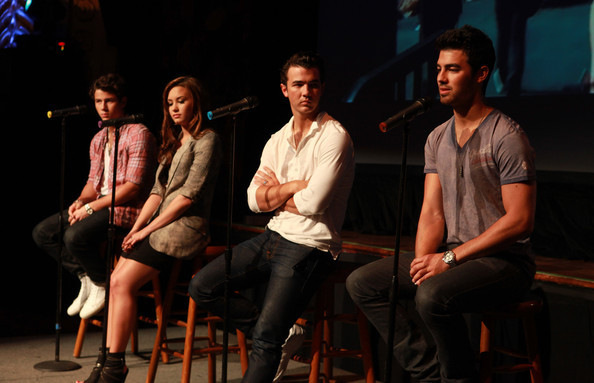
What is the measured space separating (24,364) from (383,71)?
3048 mm

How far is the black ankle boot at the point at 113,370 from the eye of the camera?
3.37 m

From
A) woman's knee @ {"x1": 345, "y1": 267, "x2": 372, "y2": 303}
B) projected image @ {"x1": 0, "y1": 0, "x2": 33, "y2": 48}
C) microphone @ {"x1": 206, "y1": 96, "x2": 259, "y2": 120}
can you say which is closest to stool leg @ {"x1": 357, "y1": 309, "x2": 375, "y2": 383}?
woman's knee @ {"x1": 345, "y1": 267, "x2": 372, "y2": 303}

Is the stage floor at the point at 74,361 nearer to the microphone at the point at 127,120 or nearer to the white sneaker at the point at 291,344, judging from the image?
the white sneaker at the point at 291,344

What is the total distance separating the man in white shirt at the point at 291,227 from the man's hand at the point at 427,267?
1.48ft

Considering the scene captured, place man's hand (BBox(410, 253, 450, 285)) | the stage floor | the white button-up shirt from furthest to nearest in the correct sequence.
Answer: the stage floor → the white button-up shirt → man's hand (BBox(410, 253, 450, 285))

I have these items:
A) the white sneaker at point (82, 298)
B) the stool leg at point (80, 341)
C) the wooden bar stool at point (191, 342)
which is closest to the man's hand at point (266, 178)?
the wooden bar stool at point (191, 342)

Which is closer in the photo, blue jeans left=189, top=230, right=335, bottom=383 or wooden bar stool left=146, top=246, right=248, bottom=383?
blue jeans left=189, top=230, right=335, bottom=383

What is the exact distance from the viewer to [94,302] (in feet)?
13.3

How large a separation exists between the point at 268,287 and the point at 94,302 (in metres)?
1.53

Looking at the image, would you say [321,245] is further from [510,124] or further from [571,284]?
[571,284]

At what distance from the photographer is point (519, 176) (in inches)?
97.2

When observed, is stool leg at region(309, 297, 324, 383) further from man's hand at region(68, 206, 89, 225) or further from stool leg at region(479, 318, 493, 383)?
man's hand at region(68, 206, 89, 225)

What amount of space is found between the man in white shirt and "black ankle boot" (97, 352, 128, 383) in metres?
0.58

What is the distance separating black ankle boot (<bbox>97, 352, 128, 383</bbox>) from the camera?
3371 millimetres
